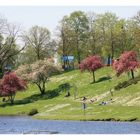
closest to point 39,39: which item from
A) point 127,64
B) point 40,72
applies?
point 40,72

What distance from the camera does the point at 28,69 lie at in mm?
151875

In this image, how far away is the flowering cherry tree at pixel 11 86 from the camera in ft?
439

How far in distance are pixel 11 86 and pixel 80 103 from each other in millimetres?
25175

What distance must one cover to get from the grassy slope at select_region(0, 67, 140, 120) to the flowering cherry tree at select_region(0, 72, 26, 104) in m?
2.72

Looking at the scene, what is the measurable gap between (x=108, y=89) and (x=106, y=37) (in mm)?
41670

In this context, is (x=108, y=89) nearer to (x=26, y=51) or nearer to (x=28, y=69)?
(x=28, y=69)

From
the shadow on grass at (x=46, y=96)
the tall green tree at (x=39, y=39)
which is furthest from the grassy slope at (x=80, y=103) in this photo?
the tall green tree at (x=39, y=39)

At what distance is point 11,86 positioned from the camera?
13462 centimetres

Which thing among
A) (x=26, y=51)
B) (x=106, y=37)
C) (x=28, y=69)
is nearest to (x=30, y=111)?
(x=28, y=69)

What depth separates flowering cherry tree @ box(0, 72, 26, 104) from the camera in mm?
133875

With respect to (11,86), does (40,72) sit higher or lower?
higher

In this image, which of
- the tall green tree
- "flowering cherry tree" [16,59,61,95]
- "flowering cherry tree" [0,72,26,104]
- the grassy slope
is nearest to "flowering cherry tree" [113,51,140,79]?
the grassy slope

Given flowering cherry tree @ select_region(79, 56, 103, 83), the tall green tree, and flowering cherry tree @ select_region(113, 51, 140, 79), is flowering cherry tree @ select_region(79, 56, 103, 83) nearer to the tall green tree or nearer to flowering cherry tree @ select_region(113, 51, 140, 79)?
flowering cherry tree @ select_region(113, 51, 140, 79)

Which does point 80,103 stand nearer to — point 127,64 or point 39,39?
point 127,64
